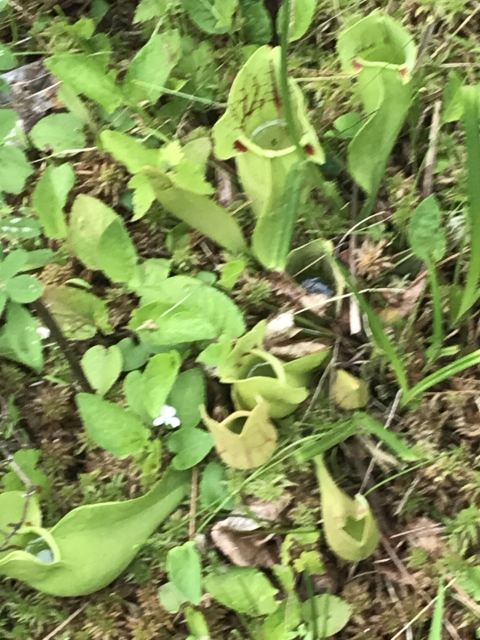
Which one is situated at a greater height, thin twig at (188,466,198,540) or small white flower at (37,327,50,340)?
small white flower at (37,327,50,340)

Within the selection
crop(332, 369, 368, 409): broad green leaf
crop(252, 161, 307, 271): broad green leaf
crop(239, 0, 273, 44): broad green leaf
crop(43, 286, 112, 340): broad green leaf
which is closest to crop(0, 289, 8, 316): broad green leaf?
crop(43, 286, 112, 340): broad green leaf

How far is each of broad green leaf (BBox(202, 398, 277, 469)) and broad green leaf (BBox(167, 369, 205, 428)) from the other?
5cm

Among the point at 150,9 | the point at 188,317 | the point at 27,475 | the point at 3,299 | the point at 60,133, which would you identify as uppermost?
the point at 150,9

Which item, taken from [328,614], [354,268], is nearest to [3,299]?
[354,268]

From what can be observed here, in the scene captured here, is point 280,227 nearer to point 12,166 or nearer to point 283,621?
point 12,166

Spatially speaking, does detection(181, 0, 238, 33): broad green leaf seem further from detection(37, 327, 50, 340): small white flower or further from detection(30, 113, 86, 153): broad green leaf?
detection(37, 327, 50, 340): small white flower

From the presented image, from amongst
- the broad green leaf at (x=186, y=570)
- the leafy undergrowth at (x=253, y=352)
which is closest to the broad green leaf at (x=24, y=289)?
the leafy undergrowth at (x=253, y=352)

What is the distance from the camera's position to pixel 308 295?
83cm

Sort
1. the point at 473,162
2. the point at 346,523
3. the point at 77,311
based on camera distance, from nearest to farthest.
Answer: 1. the point at 473,162
2. the point at 346,523
3. the point at 77,311

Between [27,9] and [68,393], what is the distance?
2.00 feet

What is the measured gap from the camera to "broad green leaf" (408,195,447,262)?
76cm

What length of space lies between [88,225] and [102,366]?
0.65 feet

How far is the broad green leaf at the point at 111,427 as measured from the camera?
2.65ft

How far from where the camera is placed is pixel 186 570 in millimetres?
765
